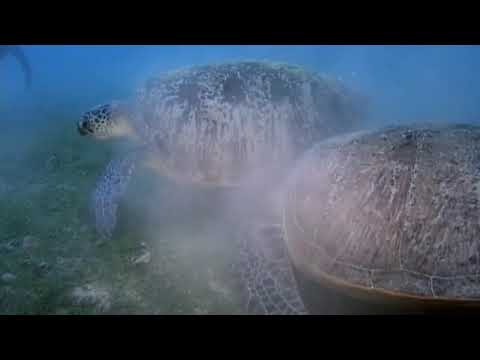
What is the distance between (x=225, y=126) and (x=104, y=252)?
2.24 m

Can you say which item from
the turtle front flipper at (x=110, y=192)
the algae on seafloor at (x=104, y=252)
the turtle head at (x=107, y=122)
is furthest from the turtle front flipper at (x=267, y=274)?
the turtle head at (x=107, y=122)

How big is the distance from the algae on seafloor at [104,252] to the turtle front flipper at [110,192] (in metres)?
0.16

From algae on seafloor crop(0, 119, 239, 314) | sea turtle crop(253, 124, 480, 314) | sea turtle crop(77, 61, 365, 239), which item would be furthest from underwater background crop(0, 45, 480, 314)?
sea turtle crop(253, 124, 480, 314)

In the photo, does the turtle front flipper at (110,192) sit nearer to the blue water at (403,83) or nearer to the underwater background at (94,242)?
the underwater background at (94,242)

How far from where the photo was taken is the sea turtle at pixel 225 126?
3844 mm

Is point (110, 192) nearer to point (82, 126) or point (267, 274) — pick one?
point (82, 126)

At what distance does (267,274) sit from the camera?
278 cm

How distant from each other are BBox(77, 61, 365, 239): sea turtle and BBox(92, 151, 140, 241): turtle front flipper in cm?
Result: 1

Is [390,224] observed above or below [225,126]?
below

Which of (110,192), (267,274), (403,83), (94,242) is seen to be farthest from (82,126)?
(403,83)

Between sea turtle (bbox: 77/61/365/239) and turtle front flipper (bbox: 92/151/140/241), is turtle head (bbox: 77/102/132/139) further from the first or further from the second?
turtle front flipper (bbox: 92/151/140/241)

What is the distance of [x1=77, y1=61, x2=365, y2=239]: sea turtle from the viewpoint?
3844 mm
